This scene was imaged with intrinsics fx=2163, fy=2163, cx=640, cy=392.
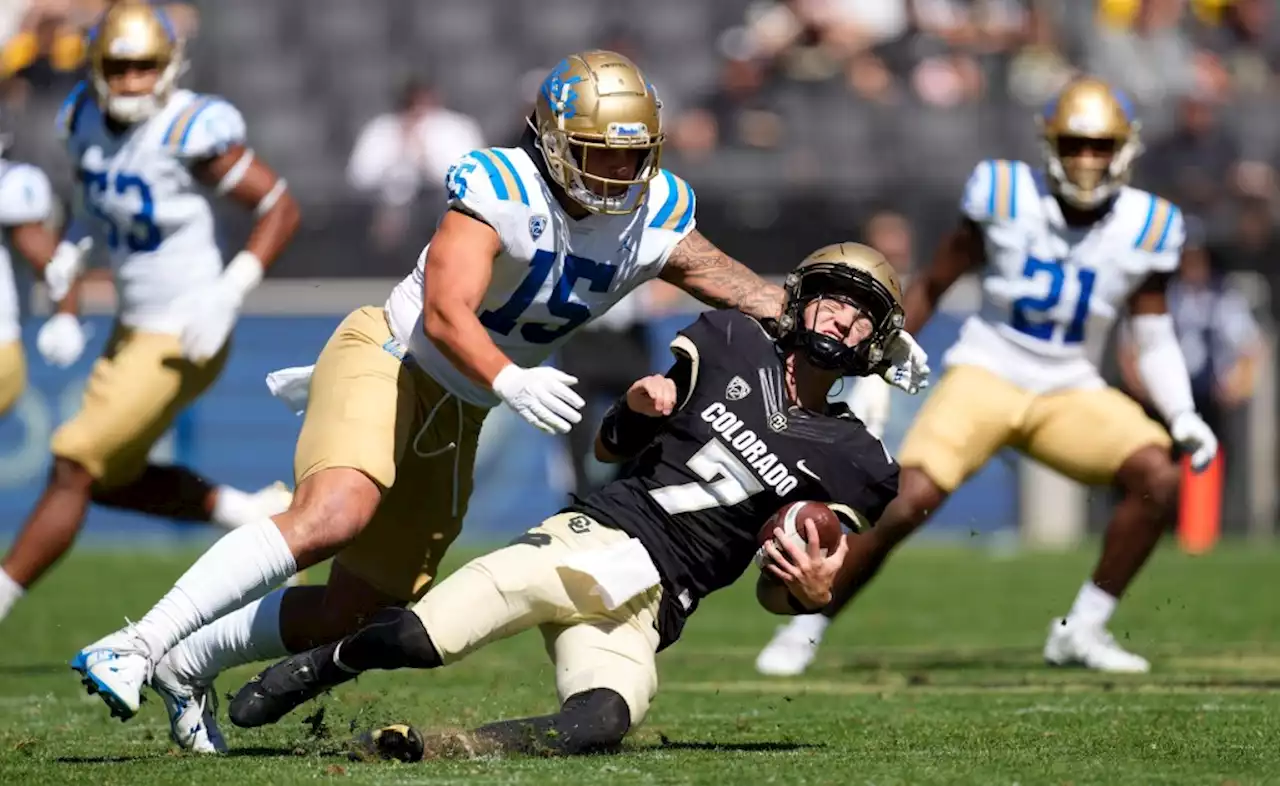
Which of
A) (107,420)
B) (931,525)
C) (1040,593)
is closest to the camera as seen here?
(107,420)

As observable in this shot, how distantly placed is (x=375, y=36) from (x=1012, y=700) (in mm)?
9589

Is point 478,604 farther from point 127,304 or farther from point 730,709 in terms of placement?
point 127,304

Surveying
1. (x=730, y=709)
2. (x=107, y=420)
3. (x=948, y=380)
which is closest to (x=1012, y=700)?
(x=730, y=709)

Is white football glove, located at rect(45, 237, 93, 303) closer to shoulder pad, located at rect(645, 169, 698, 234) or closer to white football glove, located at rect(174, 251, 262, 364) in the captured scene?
white football glove, located at rect(174, 251, 262, 364)

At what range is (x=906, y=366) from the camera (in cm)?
486

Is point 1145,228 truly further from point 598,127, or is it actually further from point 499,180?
point 499,180

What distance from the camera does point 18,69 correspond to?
43.4 ft

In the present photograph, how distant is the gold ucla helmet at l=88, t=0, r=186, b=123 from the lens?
22.3 feet

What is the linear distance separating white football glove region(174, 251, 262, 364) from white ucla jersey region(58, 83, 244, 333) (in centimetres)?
32

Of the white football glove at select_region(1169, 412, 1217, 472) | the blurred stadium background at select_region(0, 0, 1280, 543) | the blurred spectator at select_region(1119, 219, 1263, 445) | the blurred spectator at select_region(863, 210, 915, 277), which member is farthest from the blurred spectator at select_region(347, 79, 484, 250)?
the white football glove at select_region(1169, 412, 1217, 472)

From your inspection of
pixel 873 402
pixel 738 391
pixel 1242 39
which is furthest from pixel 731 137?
pixel 738 391

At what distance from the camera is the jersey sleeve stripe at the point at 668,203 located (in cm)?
488

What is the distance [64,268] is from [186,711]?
8.92 ft

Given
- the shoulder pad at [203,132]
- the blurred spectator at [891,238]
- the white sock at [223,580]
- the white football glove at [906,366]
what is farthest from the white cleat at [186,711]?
the blurred spectator at [891,238]
